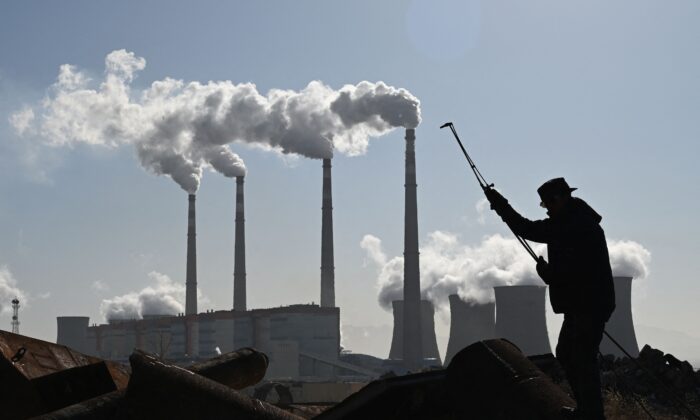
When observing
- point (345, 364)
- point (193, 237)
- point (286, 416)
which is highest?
point (193, 237)

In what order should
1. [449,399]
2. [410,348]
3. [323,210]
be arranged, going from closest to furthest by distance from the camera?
[449,399]
[410,348]
[323,210]

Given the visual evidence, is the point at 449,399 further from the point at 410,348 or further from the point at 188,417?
the point at 410,348

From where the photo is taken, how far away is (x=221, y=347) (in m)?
92.8

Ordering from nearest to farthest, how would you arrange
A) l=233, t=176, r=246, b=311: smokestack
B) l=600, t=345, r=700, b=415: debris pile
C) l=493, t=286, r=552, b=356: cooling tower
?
l=600, t=345, r=700, b=415: debris pile < l=493, t=286, r=552, b=356: cooling tower < l=233, t=176, r=246, b=311: smokestack

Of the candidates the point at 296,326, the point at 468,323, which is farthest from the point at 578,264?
the point at 296,326

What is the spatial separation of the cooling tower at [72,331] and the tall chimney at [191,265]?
542 inches

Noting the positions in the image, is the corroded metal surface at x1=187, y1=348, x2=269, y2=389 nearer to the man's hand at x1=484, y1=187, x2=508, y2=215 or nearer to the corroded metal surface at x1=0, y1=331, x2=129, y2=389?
the corroded metal surface at x1=0, y1=331, x2=129, y2=389

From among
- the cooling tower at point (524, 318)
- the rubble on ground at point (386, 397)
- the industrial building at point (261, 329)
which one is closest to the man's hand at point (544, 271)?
the rubble on ground at point (386, 397)

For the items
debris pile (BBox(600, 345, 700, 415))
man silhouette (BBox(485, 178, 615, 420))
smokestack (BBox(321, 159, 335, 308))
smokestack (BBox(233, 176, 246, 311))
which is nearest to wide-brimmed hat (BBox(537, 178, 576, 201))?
man silhouette (BBox(485, 178, 615, 420))

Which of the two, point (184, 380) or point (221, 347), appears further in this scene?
point (221, 347)

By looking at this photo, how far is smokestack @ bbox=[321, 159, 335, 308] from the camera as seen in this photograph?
91.3 meters

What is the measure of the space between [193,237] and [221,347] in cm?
1942

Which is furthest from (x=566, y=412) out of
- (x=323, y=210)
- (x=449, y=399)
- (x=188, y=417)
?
(x=323, y=210)

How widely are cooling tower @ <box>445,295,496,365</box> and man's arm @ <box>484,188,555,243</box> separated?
74.3m
